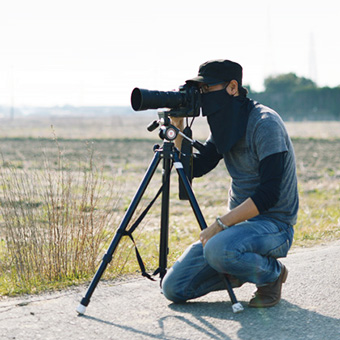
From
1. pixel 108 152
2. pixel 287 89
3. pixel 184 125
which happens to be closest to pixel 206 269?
pixel 184 125

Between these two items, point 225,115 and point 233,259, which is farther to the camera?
point 225,115

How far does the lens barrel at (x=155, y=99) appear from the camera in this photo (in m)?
3.62

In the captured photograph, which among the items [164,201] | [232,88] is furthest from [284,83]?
[164,201]

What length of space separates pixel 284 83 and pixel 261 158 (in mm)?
77550

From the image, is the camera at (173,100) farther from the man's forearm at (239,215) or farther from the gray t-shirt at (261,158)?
the man's forearm at (239,215)

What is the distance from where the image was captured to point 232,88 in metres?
3.80

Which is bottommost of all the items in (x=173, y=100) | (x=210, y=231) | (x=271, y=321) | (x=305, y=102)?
(x=305, y=102)

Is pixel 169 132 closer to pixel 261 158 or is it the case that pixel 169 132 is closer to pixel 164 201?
pixel 164 201

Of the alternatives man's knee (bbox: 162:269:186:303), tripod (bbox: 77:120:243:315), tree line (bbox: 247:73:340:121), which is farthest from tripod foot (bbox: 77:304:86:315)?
tree line (bbox: 247:73:340:121)

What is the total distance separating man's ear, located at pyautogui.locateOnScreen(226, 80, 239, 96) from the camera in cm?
379

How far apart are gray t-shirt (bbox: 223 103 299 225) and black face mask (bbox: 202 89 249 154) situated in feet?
0.21

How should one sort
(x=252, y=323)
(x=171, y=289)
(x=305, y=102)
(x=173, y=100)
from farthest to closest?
(x=305, y=102)
(x=171, y=289)
(x=173, y=100)
(x=252, y=323)

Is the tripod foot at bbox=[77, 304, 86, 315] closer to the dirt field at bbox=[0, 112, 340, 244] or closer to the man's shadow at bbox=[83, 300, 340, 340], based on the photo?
the man's shadow at bbox=[83, 300, 340, 340]

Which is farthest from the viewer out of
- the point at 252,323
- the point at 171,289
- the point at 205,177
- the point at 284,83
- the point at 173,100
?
the point at 284,83
